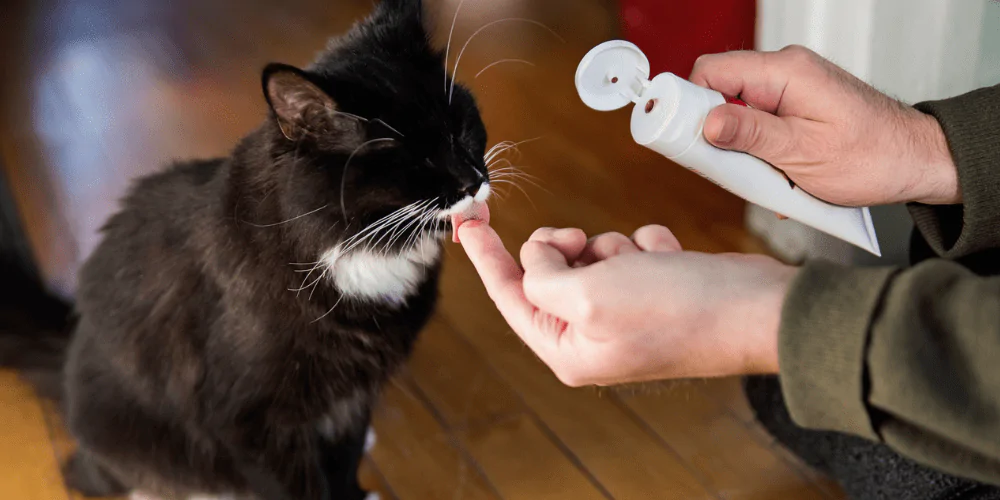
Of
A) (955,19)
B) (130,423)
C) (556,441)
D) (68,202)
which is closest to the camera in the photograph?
(130,423)

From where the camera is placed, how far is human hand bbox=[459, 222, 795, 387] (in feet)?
2.49

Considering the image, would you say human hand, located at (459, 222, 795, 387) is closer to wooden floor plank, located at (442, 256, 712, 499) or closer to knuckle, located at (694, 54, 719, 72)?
knuckle, located at (694, 54, 719, 72)

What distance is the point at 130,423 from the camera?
1.20 m

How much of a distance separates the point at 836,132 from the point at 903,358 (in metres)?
0.41

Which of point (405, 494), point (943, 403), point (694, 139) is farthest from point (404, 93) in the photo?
point (405, 494)

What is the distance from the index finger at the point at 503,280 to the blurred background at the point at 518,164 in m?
0.62

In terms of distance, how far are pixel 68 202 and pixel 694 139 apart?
186cm

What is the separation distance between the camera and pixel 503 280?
0.88m

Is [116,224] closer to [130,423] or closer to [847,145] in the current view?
[130,423]

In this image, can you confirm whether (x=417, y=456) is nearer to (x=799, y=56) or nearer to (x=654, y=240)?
(x=654, y=240)

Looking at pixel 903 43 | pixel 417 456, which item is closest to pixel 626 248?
pixel 417 456

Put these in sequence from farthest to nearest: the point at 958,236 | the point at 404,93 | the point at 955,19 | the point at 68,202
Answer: the point at 68,202 → the point at 955,19 → the point at 958,236 → the point at 404,93

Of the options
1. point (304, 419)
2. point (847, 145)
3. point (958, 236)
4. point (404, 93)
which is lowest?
point (304, 419)

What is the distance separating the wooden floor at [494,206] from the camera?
1.45 m
